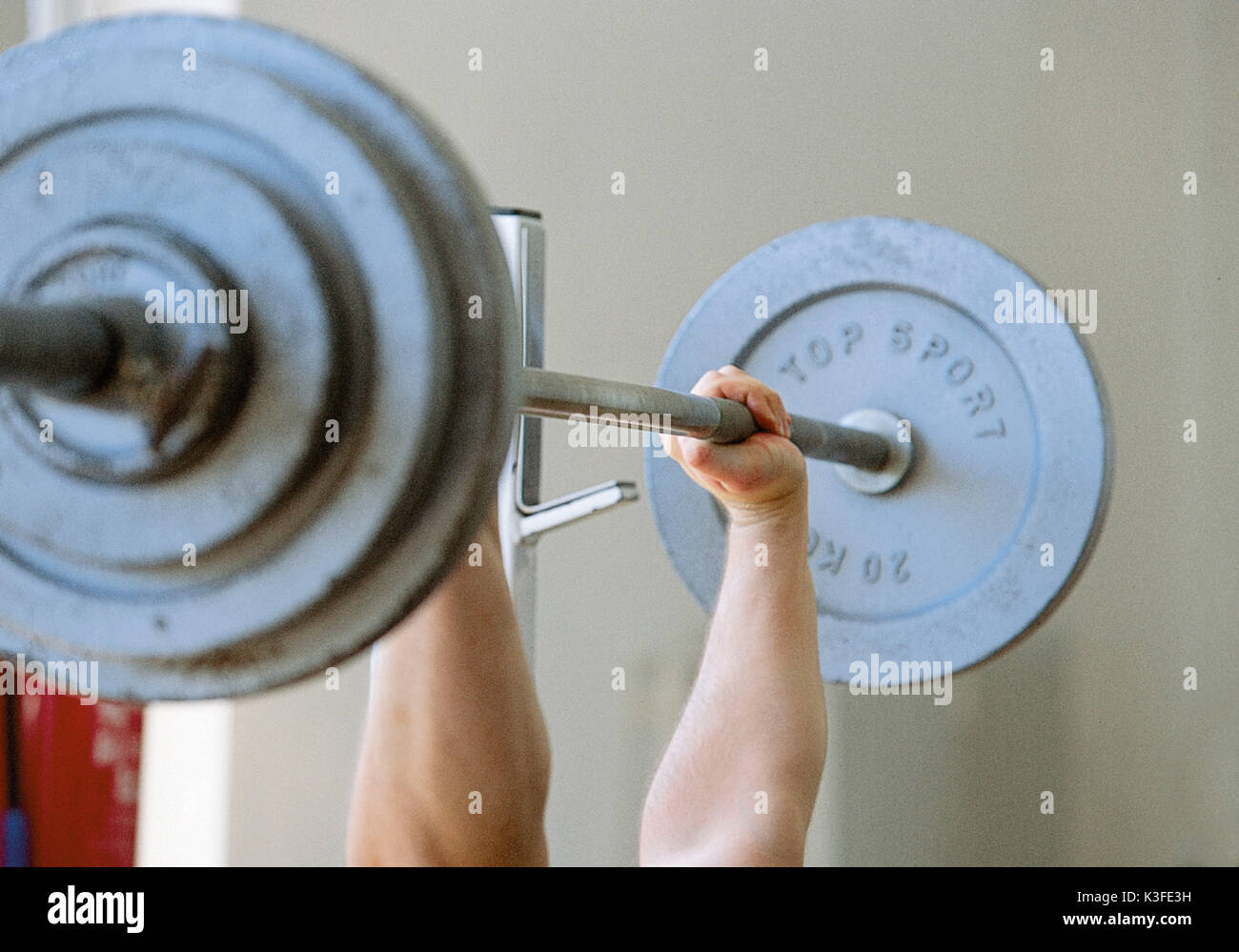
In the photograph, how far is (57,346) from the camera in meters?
0.55

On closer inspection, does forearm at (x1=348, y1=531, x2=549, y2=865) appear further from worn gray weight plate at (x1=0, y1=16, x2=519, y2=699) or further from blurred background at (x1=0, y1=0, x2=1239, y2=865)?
blurred background at (x1=0, y1=0, x2=1239, y2=865)

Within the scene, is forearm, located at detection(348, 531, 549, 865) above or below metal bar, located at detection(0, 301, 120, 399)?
below

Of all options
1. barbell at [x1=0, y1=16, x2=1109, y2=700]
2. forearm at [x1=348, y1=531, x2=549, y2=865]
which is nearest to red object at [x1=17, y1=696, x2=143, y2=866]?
forearm at [x1=348, y1=531, x2=549, y2=865]

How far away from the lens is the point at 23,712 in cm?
236

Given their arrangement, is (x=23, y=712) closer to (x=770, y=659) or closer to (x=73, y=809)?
(x=73, y=809)

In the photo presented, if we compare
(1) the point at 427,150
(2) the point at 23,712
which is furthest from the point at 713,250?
(1) the point at 427,150

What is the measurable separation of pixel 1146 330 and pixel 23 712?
2010 mm

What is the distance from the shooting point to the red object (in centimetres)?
235

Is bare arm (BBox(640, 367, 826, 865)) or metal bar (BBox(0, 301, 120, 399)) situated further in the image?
bare arm (BBox(640, 367, 826, 865))

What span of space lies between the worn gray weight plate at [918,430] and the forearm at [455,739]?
1.48ft

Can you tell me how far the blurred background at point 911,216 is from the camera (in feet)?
6.22

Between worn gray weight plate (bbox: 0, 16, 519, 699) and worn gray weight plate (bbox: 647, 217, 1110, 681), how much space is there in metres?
0.97
